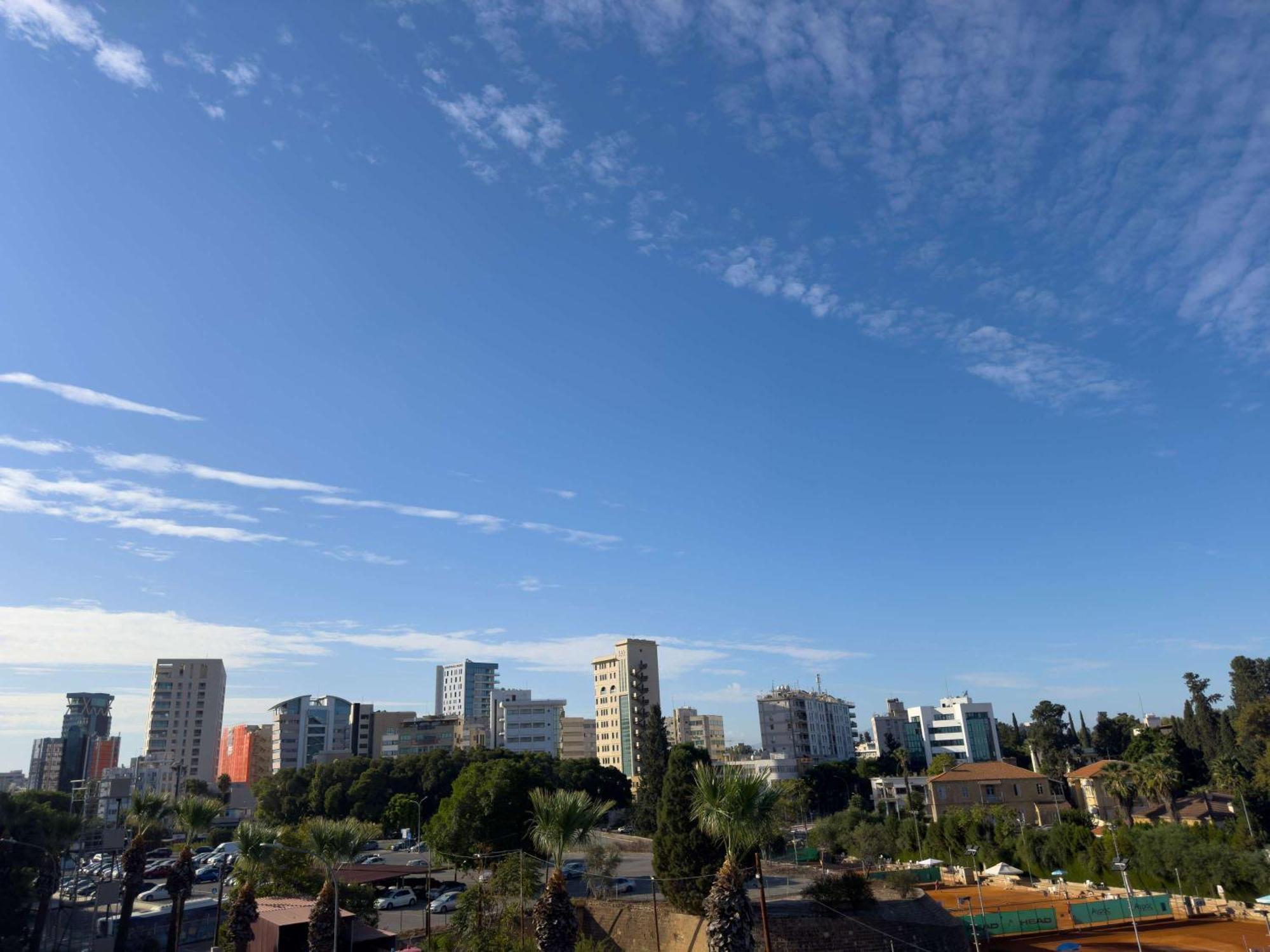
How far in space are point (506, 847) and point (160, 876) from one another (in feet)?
84.0

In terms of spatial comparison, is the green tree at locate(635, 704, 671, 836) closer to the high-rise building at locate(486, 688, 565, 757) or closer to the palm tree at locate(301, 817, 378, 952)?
the palm tree at locate(301, 817, 378, 952)

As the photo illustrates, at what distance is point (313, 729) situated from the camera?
524 feet

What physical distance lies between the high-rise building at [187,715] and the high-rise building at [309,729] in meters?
11.0

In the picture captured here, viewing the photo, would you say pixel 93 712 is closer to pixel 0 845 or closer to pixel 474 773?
pixel 474 773

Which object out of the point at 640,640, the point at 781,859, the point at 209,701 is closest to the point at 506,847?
the point at 781,859

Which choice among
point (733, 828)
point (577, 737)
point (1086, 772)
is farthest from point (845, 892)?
point (577, 737)

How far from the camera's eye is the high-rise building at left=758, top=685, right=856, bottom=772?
461 feet

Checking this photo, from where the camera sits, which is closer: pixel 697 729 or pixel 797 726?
pixel 797 726

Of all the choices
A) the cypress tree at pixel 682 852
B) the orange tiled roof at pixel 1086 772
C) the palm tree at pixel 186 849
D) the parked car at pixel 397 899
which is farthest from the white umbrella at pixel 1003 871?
the palm tree at pixel 186 849

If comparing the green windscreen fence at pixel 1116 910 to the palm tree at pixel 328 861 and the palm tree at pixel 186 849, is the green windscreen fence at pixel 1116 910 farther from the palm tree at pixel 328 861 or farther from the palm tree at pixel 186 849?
the palm tree at pixel 186 849

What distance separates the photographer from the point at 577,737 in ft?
518

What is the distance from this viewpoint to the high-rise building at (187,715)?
147 m

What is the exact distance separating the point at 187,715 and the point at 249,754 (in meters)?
19.2

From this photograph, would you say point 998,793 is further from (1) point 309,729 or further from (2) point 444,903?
(1) point 309,729
